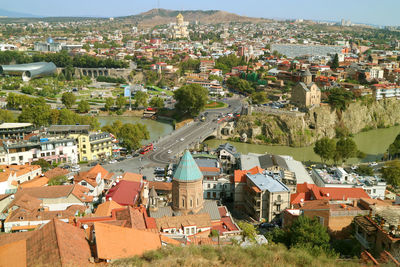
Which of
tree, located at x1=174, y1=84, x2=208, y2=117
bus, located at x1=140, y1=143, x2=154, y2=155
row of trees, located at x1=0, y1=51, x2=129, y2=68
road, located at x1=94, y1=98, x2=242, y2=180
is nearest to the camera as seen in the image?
road, located at x1=94, y1=98, x2=242, y2=180

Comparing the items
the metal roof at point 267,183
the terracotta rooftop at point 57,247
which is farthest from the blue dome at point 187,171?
the terracotta rooftop at point 57,247

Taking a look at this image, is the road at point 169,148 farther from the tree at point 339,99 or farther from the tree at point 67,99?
the tree at point 67,99

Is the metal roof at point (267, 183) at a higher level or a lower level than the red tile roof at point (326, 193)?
higher

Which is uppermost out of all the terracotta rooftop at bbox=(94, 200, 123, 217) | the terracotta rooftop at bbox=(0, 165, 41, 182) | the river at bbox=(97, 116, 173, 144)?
the terracotta rooftop at bbox=(94, 200, 123, 217)

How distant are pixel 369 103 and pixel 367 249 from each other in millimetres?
22346

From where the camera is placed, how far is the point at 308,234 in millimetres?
9203

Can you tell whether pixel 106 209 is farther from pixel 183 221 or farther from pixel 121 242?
pixel 121 242

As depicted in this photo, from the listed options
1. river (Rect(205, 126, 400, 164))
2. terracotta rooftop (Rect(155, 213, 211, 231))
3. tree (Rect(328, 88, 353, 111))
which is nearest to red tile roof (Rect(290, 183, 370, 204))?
terracotta rooftop (Rect(155, 213, 211, 231))

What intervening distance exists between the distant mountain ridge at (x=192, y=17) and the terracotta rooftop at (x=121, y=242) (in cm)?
13991

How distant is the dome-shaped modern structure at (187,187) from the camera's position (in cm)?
1133

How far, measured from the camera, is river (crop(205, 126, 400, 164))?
22.0 meters

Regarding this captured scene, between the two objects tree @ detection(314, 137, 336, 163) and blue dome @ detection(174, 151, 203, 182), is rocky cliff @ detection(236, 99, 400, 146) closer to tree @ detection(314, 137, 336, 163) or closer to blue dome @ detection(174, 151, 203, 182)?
tree @ detection(314, 137, 336, 163)

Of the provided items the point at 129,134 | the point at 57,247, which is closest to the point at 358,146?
the point at 129,134

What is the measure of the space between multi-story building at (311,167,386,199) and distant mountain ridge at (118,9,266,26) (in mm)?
133070
